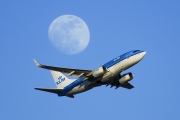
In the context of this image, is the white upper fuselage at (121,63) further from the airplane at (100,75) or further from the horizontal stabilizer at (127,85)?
the horizontal stabilizer at (127,85)

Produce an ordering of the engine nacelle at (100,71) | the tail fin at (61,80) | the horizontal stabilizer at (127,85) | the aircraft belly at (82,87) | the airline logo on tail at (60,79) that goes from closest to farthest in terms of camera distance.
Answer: the engine nacelle at (100,71) < the aircraft belly at (82,87) < the tail fin at (61,80) < the horizontal stabilizer at (127,85) < the airline logo on tail at (60,79)

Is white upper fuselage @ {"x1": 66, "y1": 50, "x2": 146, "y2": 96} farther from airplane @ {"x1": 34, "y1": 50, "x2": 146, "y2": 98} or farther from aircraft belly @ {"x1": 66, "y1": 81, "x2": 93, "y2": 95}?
aircraft belly @ {"x1": 66, "y1": 81, "x2": 93, "y2": 95}

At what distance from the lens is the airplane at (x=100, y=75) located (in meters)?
79.6

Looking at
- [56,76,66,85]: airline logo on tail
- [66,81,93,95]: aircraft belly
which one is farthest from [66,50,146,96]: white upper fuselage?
[56,76,66,85]: airline logo on tail

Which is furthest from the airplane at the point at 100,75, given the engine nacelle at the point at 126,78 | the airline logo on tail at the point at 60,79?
the airline logo on tail at the point at 60,79

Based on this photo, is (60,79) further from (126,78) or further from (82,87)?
(126,78)

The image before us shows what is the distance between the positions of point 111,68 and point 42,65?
12.2m

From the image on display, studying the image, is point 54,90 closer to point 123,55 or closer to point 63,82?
point 63,82

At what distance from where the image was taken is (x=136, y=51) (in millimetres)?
80875

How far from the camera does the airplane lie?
79625 mm

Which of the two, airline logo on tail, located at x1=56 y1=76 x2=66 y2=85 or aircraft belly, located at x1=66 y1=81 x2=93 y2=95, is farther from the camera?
airline logo on tail, located at x1=56 y1=76 x2=66 y2=85

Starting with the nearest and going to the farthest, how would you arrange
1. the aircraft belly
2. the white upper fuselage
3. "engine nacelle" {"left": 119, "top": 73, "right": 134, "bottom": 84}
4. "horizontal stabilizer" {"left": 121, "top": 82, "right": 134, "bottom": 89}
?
the white upper fuselage < the aircraft belly < "engine nacelle" {"left": 119, "top": 73, "right": 134, "bottom": 84} < "horizontal stabilizer" {"left": 121, "top": 82, "right": 134, "bottom": 89}

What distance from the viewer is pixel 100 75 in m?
79.9

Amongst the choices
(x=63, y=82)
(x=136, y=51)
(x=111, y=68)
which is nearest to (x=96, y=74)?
(x=111, y=68)
